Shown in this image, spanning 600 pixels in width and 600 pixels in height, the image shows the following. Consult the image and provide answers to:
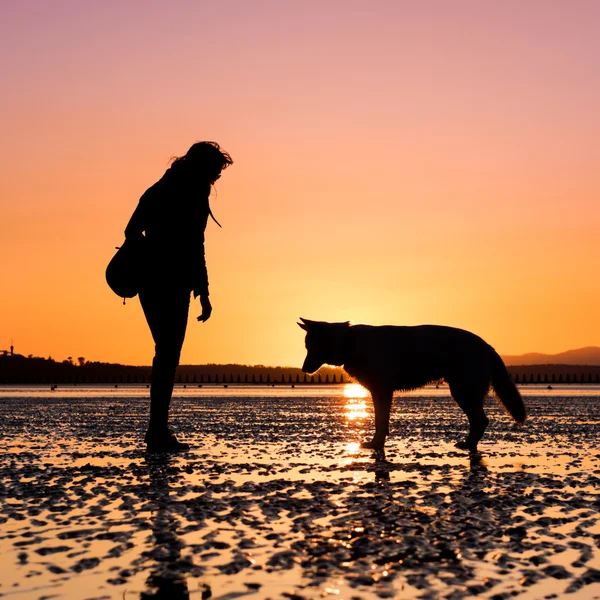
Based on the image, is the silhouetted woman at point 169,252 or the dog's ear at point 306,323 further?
the dog's ear at point 306,323

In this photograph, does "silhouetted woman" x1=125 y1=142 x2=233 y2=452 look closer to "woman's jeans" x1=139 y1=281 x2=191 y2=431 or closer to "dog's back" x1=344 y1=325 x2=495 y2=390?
"woman's jeans" x1=139 y1=281 x2=191 y2=431

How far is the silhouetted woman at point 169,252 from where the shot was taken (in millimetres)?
10891

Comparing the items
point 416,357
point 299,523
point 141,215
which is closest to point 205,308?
point 141,215

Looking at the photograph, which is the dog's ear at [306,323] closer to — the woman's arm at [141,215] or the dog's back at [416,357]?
the dog's back at [416,357]

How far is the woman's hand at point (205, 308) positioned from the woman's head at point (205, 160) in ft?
4.94

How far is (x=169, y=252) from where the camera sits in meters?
10.9

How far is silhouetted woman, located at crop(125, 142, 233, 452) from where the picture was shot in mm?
10891

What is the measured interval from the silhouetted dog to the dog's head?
16 mm

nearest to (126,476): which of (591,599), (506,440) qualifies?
(591,599)

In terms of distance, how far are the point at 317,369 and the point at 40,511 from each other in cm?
715

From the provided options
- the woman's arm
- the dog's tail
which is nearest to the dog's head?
the dog's tail

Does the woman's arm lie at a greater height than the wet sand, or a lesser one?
greater

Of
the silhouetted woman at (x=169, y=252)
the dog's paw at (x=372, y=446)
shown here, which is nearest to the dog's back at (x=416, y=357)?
the dog's paw at (x=372, y=446)

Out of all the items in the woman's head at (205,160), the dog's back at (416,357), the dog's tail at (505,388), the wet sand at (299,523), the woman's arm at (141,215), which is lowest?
the wet sand at (299,523)
